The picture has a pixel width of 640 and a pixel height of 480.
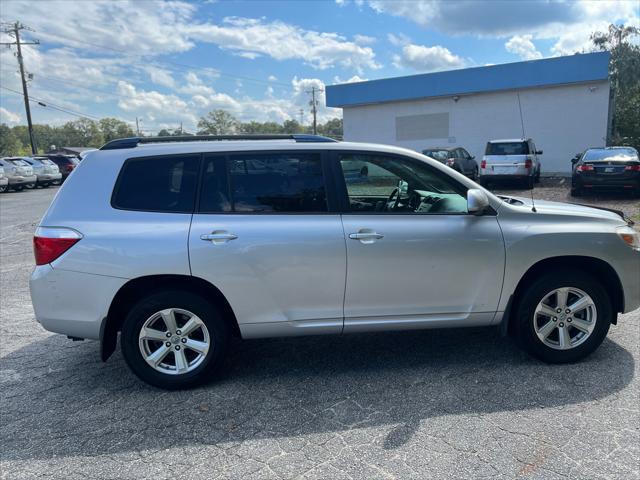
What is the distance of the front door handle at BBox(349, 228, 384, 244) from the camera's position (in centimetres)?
363

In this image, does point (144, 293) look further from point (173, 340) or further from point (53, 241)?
point (53, 241)

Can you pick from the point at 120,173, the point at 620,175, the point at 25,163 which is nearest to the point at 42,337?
the point at 120,173

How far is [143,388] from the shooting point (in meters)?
3.78

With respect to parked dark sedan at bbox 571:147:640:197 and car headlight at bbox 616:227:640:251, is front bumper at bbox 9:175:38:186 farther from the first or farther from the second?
car headlight at bbox 616:227:640:251

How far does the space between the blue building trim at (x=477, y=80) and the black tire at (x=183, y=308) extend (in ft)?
81.0

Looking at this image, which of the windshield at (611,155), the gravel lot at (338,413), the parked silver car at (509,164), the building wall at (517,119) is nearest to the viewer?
the gravel lot at (338,413)

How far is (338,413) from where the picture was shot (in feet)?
11.0

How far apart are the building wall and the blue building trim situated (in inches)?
26.3

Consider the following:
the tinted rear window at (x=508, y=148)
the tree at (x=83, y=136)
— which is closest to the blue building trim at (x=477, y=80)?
the tinted rear window at (x=508, y=148)

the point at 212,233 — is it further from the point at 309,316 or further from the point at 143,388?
the point at 143,388

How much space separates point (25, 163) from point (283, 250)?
2714cm

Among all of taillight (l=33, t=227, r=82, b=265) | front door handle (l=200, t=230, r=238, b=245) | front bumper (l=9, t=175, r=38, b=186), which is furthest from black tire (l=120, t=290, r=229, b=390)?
→ front bumper (l=9, t=175, r=38, b=186)

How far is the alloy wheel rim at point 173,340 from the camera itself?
142 inches

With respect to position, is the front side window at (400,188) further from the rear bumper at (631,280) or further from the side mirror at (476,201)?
the rear bumper at (631,280)
